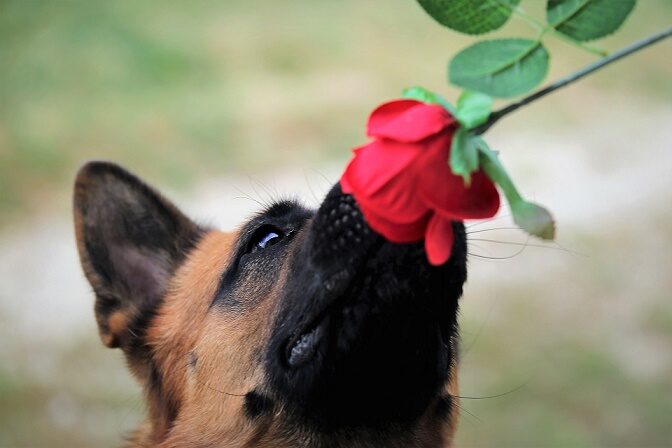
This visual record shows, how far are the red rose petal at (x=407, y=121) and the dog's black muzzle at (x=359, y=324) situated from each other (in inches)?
27.2

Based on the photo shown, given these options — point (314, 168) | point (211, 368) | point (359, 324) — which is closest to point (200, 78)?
point (314, 168)

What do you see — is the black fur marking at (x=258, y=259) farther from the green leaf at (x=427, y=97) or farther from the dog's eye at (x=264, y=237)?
the green leaf at (x=427, y=97)

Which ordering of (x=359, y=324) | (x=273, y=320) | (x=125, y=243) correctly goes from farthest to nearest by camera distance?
(x=125, y=243)
(x=273, y=320)
(x=359, y=324)

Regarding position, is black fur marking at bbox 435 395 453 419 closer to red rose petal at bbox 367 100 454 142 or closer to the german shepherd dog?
the german shepherd dog

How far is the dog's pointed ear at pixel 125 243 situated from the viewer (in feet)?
12.4

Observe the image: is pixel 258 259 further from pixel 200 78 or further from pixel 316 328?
pixel 200 78

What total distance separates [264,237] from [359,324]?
0.90 m

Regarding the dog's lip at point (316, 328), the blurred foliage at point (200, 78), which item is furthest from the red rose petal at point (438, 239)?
the blurred foliage at point (200, 78)

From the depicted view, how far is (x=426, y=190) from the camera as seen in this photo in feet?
5.04

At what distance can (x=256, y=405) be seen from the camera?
2992 mm

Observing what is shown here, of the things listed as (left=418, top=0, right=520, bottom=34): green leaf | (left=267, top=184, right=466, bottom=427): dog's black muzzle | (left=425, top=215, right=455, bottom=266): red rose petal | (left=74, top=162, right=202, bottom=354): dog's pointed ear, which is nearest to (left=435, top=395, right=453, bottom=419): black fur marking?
(left=267, top=184, right=466, bottom=427): dog's black muzzle

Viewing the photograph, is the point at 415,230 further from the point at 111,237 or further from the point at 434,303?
the point at 111,237

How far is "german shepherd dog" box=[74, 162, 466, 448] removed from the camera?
2398 mm

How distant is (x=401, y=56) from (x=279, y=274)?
694cm
